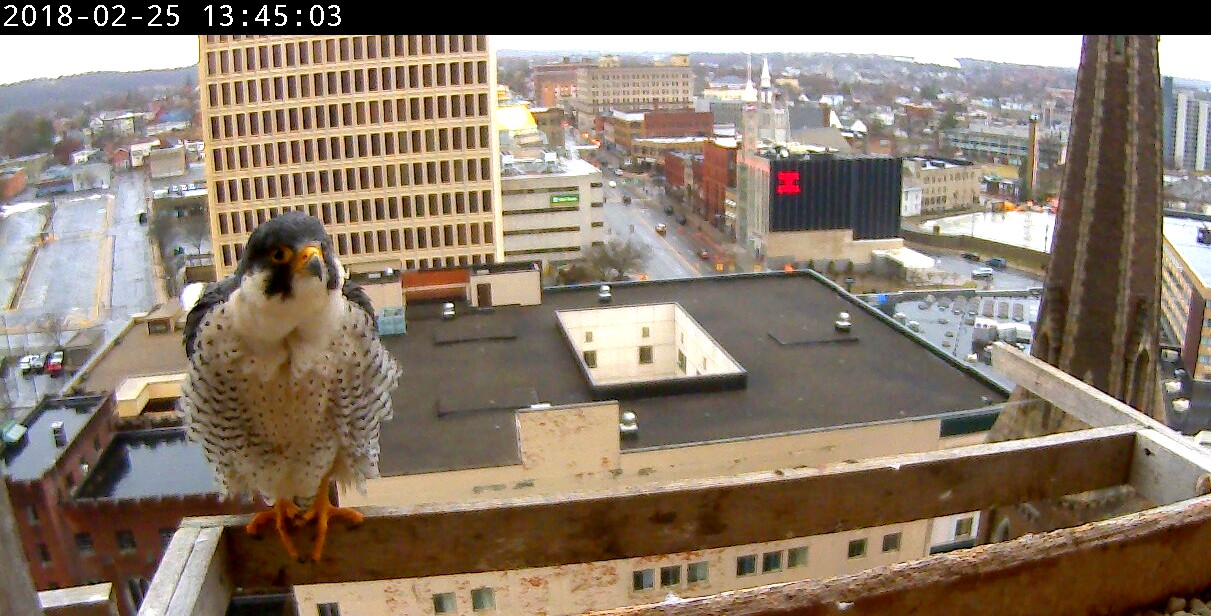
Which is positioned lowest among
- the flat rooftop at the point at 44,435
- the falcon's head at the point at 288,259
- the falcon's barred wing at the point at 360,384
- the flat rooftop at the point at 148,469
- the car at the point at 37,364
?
the flat rooftop at the point at 148,469

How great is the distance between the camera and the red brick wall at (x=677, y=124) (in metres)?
40.4

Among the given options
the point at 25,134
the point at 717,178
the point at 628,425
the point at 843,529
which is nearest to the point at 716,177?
the point at 717,178

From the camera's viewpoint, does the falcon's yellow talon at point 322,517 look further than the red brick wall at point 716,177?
No

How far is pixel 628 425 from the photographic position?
6.80 meters

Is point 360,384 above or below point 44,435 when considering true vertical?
above

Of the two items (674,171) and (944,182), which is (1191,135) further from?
(674,171)

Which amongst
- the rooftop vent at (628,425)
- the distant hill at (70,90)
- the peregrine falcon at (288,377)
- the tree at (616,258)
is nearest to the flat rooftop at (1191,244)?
the rooftop vent at (628,425)

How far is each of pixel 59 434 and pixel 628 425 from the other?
6.02 m

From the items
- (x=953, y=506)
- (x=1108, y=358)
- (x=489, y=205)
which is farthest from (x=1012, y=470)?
(x=489, y=205)

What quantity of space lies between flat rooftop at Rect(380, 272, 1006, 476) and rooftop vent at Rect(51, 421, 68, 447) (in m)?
3.21

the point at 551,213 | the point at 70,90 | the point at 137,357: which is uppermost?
the point at 70,90

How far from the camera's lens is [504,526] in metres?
1.95

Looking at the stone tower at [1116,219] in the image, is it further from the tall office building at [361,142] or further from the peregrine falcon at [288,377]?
the tall office building at [361,142]

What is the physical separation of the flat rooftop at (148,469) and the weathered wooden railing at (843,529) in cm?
690
